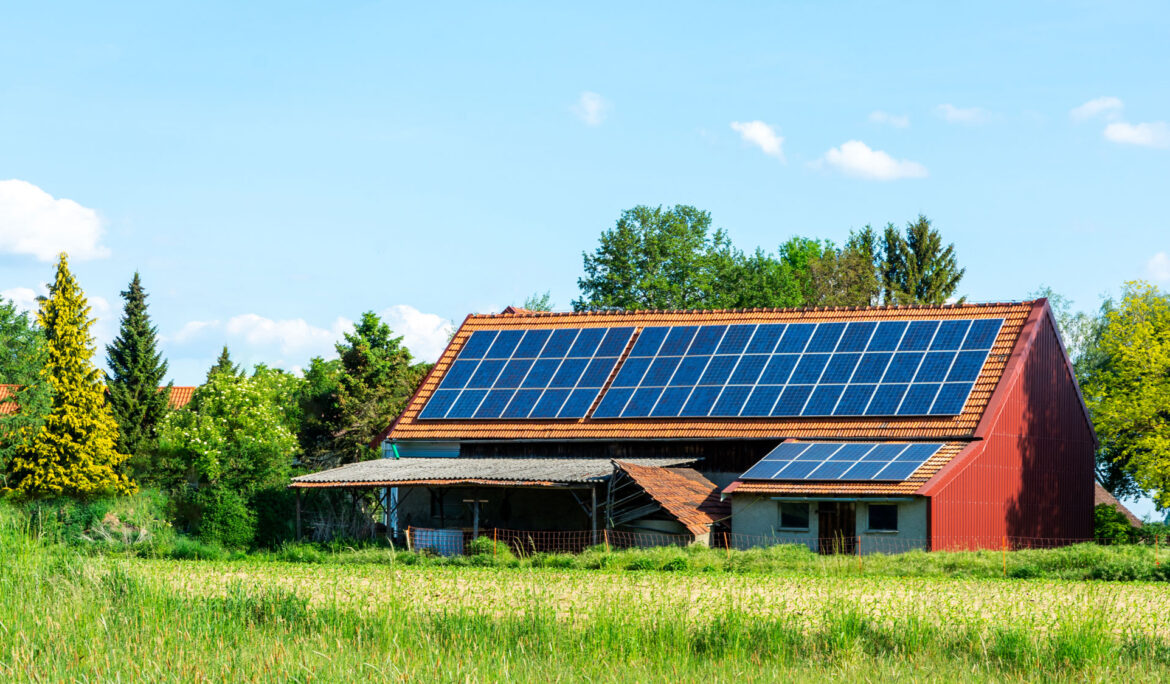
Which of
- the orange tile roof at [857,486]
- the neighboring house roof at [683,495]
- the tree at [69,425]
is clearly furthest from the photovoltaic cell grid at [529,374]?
the tree at [69,425]

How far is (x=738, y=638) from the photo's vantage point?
15.6 meters

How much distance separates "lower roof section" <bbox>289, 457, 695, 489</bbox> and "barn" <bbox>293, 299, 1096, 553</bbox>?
0.36ft

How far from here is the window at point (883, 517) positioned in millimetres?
31859

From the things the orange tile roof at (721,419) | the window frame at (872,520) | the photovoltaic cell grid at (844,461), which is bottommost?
the window frame at (872,520)

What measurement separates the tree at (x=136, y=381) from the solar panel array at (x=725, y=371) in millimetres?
21536

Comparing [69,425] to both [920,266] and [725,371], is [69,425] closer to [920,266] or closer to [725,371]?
[725,371]

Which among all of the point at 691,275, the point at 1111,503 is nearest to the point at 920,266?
the point at 691,275

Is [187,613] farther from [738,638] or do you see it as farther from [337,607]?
[738,638]

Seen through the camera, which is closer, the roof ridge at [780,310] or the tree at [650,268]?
the roof ridge at [780,310]

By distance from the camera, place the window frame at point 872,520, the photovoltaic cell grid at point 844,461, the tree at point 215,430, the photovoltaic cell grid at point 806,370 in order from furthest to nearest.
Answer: the tree at point 215,430
the photovoltaic cell grid at point 806,370
the photovoltaic cell grid at point 844,461
the window frame at point 872,520

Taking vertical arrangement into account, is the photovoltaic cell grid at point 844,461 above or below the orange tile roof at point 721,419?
below

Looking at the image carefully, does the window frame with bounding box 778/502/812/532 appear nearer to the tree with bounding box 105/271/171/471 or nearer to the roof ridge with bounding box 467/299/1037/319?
the roof ridge with bounding box 467/299/1037/319

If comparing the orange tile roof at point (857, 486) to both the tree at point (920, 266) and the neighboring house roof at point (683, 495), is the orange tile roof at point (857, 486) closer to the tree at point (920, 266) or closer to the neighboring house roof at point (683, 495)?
the neighboring house roof at point (683, 495)

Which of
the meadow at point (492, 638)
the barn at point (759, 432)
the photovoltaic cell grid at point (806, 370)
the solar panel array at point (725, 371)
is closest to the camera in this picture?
the meadow at point (492, 638)
